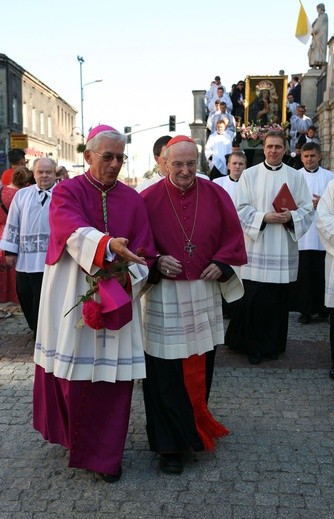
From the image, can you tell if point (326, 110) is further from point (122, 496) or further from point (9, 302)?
point (122, 496)

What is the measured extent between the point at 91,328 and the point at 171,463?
104 cm

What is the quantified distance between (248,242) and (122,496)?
3.23 meters

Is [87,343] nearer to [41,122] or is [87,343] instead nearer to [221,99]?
[221,99]

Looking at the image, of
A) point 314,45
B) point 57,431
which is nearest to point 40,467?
point 57,431

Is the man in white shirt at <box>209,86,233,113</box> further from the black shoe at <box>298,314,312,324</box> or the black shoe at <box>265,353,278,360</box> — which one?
the black shoe at <box>265,353,278,360</box>

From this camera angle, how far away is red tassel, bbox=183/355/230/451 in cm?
397

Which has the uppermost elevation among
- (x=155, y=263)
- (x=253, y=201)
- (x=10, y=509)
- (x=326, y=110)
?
(x=326, y=110)

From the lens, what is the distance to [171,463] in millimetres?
3848

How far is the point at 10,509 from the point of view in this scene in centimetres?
340

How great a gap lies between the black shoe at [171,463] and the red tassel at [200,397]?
0.23 metres

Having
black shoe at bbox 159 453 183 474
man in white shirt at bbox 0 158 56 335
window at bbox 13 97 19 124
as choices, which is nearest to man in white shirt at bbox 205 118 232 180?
man in white shirt at bbox 0 158 56 335

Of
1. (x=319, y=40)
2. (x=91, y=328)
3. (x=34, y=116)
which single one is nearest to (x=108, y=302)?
(x=91, y=328)

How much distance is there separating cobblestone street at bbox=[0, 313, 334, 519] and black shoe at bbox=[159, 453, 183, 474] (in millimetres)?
40

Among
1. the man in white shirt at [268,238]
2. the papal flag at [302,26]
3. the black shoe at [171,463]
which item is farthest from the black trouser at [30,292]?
the papal flag at [302,26]
